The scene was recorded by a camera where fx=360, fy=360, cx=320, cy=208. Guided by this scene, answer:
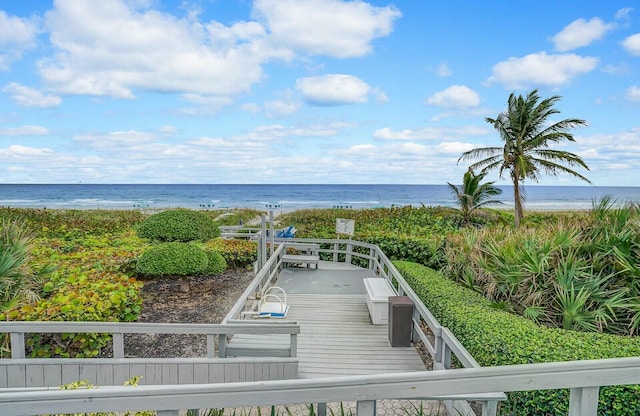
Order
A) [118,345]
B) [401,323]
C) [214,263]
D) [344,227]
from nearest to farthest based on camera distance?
[118,345], [401,323], [214,263], [344,227]

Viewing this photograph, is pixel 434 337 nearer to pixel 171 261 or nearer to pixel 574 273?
pixel 574 273

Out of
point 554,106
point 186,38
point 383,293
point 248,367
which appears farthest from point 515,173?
point 248,367

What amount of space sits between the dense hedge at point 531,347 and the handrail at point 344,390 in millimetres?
1487

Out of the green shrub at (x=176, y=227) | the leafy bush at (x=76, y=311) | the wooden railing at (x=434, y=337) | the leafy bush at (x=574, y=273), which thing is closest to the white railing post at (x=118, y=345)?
the leafy bush at (x=76, y=311)

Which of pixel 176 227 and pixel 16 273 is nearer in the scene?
pixel 16 273

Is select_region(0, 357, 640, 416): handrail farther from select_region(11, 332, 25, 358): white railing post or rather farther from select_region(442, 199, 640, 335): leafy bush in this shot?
select_region(442, 199, 640, 335): leafy bush

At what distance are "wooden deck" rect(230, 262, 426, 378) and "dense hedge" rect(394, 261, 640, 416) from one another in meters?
0.94

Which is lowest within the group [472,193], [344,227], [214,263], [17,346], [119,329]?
[214,263]

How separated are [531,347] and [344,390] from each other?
9.98 feet

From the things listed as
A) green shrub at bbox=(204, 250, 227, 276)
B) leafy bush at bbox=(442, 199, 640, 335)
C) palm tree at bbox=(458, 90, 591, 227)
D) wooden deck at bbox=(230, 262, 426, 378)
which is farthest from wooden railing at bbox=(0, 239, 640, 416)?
palm tree at bbox=(458, 90, 591, 227)

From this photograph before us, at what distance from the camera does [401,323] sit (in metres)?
5.15

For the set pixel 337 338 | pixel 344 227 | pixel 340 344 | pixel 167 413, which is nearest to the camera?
pixel 167 413

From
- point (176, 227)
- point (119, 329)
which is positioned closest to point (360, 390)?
point (119, 329)

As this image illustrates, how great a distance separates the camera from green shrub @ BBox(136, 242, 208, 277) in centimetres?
729
